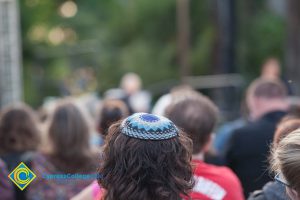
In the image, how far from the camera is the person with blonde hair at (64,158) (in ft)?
11.5

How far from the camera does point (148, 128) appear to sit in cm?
203

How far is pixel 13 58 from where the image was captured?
10.1m

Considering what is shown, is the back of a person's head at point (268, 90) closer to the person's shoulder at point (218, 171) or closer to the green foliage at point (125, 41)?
the person's shoulder at point (218, 171)

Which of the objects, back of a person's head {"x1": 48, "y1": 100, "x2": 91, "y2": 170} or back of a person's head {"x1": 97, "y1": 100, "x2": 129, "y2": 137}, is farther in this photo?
back of a person's head {"x1": 97, "y1": 100, "x2": 129, "y2": 137}

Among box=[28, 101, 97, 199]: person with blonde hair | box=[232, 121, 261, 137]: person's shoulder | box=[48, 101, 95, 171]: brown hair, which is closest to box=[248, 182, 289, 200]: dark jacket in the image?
box=[28, 101, 97, 199]: person with blonde hair

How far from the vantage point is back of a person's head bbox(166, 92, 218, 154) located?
3236mm

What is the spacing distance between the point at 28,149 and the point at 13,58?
6237 mm

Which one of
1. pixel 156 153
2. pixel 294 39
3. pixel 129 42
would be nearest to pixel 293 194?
pixel 156 153

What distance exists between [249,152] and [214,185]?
4.46 ft

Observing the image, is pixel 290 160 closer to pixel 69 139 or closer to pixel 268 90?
pixel 69 139

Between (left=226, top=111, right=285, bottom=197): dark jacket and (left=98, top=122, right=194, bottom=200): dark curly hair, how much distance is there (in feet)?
7.36

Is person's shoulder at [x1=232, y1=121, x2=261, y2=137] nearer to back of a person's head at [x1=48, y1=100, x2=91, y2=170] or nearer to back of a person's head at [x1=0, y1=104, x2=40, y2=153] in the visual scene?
back of a person's head at [x1=48, y1=100, x2=91, y2=170]

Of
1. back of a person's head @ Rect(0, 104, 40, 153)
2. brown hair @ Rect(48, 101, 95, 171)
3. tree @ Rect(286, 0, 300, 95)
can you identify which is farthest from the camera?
tree @ Rect(286, 0, 300, 95)

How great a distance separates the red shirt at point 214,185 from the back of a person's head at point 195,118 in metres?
0.17
